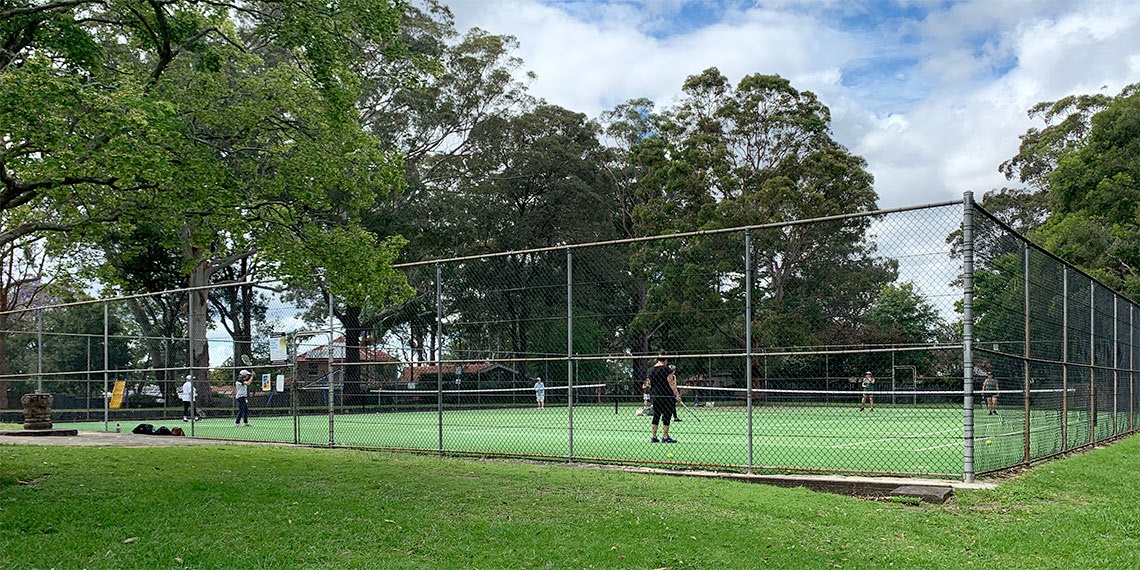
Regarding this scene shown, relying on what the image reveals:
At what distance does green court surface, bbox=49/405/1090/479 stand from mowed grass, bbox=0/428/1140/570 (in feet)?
5.28

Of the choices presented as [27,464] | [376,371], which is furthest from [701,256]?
[27,464]

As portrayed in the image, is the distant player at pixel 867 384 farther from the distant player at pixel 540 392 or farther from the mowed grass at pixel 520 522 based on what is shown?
the distant player at pixel 540 392

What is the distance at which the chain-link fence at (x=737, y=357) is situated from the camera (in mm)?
11570

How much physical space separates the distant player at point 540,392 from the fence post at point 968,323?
6259 millimetres

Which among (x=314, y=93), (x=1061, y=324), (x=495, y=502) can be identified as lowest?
(x=495, y=502)

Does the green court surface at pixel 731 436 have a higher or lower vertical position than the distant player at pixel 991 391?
lower

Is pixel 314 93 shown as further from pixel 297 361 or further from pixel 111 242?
pixel 111 242

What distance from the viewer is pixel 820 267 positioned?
13148 millimetres

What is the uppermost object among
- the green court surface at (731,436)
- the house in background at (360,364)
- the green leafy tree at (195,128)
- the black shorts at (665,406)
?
the green leafy tree at (195,128)

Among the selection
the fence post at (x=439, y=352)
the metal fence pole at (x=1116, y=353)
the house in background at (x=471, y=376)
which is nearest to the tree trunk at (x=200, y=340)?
the house in background at (x=471, y=376)

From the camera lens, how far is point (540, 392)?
14.9 meters

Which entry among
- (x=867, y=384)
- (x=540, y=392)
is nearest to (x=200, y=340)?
(x=540, y=392)

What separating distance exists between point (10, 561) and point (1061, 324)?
13555mm

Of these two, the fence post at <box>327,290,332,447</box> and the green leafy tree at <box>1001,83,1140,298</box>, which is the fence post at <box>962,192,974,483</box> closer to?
the fence post at <box>327,290,332,447</box>
